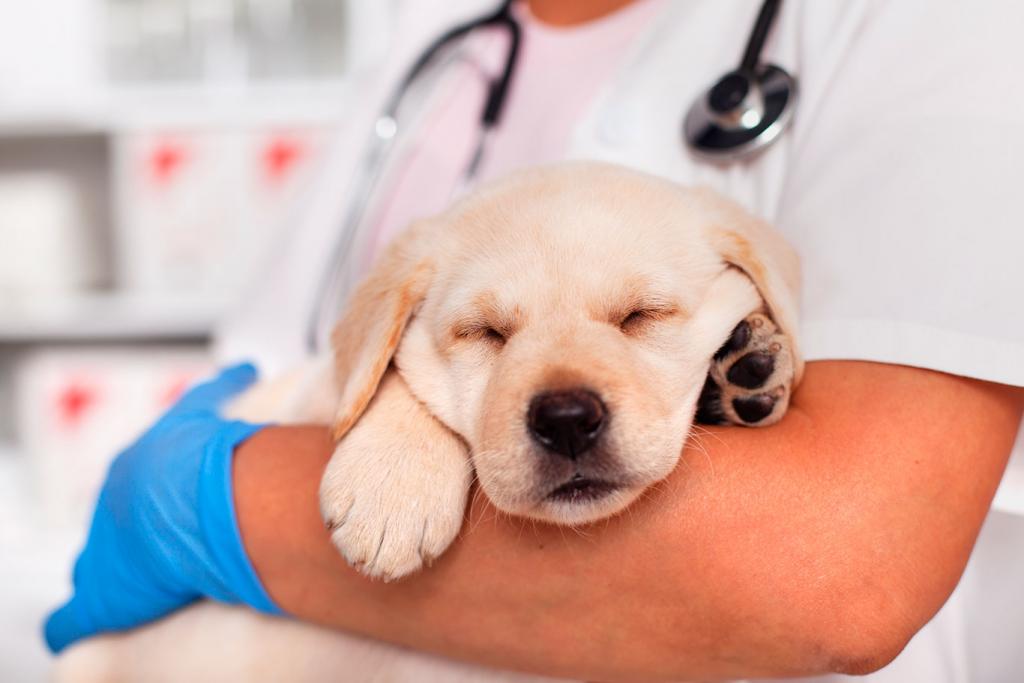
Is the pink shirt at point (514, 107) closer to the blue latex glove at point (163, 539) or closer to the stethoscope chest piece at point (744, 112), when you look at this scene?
the stethoscope chest piece at point (744, 112)

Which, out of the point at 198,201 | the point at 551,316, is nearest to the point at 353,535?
the point at 551,316

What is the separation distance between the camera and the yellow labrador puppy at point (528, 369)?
792mm

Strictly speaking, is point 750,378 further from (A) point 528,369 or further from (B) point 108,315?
(B) point 108,315

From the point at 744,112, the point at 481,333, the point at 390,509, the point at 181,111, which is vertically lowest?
the point at 181,111

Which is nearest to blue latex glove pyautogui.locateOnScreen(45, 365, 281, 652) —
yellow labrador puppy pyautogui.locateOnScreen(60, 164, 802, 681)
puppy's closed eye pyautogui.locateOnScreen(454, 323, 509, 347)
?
yellow labrador puppy pyautogui.locateOnScreen(60, 164, 802, 681)

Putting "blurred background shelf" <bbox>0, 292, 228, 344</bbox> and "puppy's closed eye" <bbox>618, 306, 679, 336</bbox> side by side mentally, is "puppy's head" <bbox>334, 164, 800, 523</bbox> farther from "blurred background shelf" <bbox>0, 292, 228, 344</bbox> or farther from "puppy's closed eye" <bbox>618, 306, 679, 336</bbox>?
"blurred background shelf" <bbox>0, 292, 228, 344</bbox>

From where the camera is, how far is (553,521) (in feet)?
2.66

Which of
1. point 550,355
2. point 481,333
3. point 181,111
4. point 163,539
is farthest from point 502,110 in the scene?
point 181,111

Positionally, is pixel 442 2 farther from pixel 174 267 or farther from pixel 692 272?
pixel 174 267

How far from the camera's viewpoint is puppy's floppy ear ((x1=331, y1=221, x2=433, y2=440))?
90 centimetres

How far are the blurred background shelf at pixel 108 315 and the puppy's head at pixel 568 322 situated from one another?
1.99 meters

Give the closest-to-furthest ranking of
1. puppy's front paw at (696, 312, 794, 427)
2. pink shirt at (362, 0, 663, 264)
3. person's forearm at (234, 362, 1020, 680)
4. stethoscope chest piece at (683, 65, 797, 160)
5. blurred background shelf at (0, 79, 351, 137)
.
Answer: person's forearm at (234, 362, 1020, 680)
puppy's front paw at (696, 312, 794, 427)
stethoscope chest piece at (683, 65, 797, 160)
pink shirt at (362, 0, 663, 264)
blurred background shelf at (0, 79, 351, 137)

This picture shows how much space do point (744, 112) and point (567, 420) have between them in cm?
47

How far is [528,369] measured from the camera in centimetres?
80
